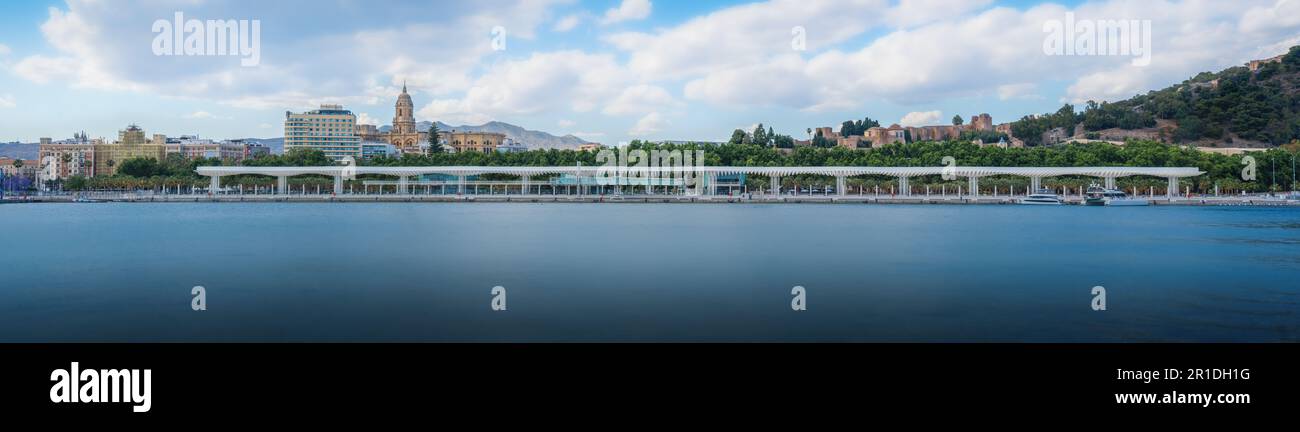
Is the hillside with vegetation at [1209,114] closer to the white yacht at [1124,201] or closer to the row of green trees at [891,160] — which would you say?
the row of green trees at [891,160]

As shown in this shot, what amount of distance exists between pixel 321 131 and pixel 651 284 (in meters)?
169

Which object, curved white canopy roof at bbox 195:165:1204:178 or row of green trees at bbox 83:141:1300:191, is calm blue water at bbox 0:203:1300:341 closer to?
curved white canopy roof at bbox 195:165:1204:178

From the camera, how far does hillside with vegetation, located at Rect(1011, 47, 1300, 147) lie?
129875 millimetres

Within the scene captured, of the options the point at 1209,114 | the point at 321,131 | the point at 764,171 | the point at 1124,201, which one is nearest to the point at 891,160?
the point at 764,171

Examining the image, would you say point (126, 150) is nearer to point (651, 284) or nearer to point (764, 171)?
point (764, 171)

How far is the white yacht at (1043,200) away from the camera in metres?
81.1

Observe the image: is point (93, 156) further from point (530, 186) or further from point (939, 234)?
point (939, 234)

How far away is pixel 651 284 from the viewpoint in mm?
22141

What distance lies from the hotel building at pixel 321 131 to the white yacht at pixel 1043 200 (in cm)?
13102

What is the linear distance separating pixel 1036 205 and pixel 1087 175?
13.0m

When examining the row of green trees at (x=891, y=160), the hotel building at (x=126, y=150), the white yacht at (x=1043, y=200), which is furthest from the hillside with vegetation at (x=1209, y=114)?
the hotel building at (x=126, y=150)
